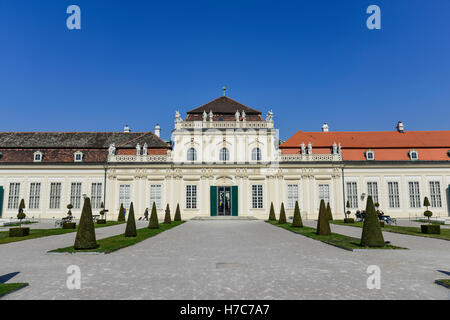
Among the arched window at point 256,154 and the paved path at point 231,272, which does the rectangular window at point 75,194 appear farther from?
the paved path at point 231,272

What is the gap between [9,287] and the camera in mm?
7078

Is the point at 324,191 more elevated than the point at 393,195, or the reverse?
the point at 324,191

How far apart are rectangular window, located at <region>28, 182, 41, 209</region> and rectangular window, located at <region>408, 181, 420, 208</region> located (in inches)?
1657

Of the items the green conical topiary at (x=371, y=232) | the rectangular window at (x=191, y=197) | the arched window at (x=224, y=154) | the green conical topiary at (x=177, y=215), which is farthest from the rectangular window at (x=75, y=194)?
the green conical topiary at (x=371, y=232)

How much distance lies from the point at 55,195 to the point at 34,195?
2.34 metres

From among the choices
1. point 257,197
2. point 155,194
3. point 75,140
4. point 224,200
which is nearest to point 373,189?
point 257,197

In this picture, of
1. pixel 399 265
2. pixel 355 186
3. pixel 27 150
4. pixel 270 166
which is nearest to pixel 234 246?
pixel 399 265

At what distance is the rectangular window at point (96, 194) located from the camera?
36.4 m

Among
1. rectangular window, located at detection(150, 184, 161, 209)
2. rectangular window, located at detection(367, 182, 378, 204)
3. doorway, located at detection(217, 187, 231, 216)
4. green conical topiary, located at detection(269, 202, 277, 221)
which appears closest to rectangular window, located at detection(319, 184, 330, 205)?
rectangular window, located at detection(367, 182, 378, 204)

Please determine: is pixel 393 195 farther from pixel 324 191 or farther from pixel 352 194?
pixel 324 191

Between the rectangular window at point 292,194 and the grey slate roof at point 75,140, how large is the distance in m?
15.4

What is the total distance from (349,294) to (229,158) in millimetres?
30722

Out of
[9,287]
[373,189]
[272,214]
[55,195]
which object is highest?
[373,189]

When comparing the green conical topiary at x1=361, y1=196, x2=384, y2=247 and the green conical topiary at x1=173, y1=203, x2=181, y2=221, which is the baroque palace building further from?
the green conical topiary at x1=361, y1=196, x2=384, y2=247
